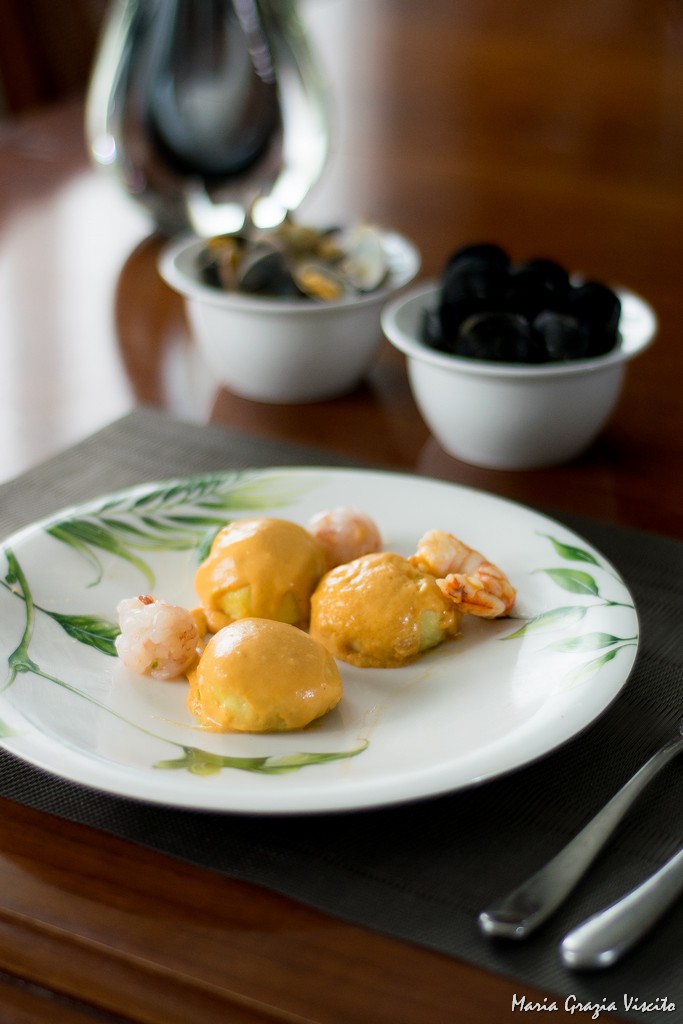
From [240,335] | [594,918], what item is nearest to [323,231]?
[240,335]

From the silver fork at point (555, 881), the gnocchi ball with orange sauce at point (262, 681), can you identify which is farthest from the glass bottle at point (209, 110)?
the silver fork at point (555, 881)

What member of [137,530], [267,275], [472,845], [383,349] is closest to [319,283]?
[267,275]

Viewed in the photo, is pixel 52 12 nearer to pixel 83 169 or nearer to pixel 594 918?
pixel 83 169

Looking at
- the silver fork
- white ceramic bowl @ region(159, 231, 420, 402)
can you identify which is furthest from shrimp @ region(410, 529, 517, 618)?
white ceramic bowl @ region(159, 231, 420, 402)

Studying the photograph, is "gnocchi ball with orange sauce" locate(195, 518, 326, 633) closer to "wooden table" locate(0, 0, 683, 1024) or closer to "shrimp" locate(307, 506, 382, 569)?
"shrimp" locate(307, 506, 382, 569)

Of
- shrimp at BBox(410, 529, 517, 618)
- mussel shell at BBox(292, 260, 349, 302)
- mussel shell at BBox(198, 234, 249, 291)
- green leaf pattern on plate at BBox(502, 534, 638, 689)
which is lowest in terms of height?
green leaf pattern on plate at BBox(502, 534, 638, 689)

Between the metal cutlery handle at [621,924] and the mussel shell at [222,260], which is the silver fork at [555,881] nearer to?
the metal cutlery handle at [621,924]
